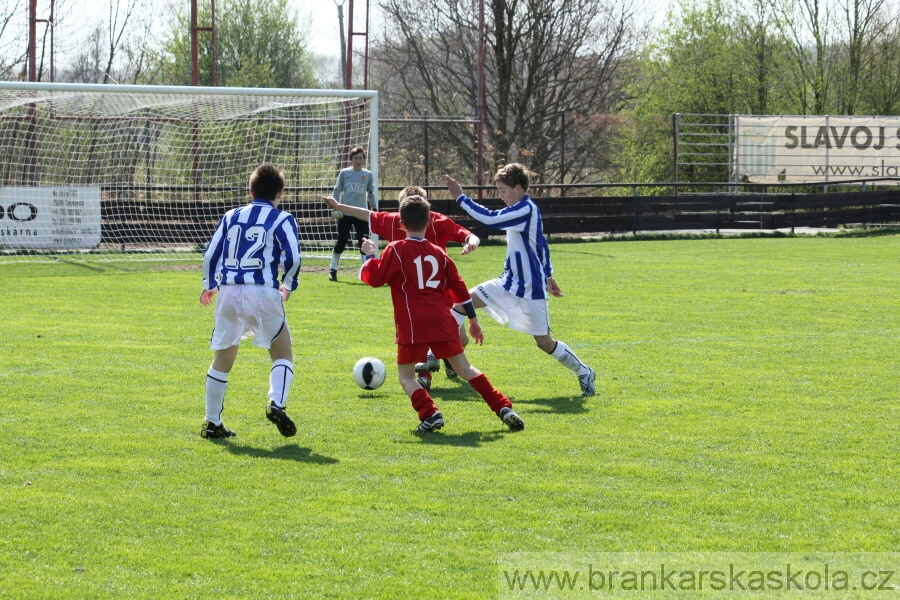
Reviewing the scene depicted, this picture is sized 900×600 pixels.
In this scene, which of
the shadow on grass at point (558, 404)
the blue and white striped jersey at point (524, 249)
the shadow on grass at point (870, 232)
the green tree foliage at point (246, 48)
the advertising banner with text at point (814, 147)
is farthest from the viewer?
the green tree foliage at point (246, 48)

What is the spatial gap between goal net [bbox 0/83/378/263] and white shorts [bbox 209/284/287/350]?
1186 cm

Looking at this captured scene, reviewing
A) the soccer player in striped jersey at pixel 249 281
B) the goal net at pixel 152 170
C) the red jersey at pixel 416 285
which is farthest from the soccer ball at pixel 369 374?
the goal net at pixel 152 170

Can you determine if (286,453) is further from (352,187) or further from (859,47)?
(859,47)

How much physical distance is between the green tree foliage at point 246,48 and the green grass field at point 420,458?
99.4ft

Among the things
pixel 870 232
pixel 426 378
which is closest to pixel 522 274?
pixel 426 378

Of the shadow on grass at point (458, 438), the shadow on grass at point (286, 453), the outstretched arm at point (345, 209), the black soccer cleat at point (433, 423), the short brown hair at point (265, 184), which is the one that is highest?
the short brown hair at point (265, 184)

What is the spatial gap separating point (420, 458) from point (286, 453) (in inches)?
29.1

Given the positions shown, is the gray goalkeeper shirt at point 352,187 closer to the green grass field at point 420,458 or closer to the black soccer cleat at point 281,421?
the green grass field at point 420,458

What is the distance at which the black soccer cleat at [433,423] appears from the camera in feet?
20.6

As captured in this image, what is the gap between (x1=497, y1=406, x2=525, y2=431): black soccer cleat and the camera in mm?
6348

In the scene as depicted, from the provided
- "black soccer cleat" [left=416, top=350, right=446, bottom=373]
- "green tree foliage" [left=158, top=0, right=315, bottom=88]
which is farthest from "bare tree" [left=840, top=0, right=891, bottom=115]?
"black soccer cleat" [left=416, top=350, right=446, bottom=373]

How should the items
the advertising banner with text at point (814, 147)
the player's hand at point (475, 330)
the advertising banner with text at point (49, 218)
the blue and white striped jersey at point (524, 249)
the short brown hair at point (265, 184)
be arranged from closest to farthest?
1. the short brown hair at point (265, 184)
2. the player's hand at point (475, 330)
3. the blue and white striped jersey at point (524, 249)
4. the advertising banner with text at point (49, 218)
5. the advertising banner with text at point (814, 147)

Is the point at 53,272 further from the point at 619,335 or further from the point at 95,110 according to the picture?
the point at 619,335

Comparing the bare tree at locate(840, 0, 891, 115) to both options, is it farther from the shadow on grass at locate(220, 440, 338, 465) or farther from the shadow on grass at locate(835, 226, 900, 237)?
the shadow on grass at locate(220, 440, 338, 465)
